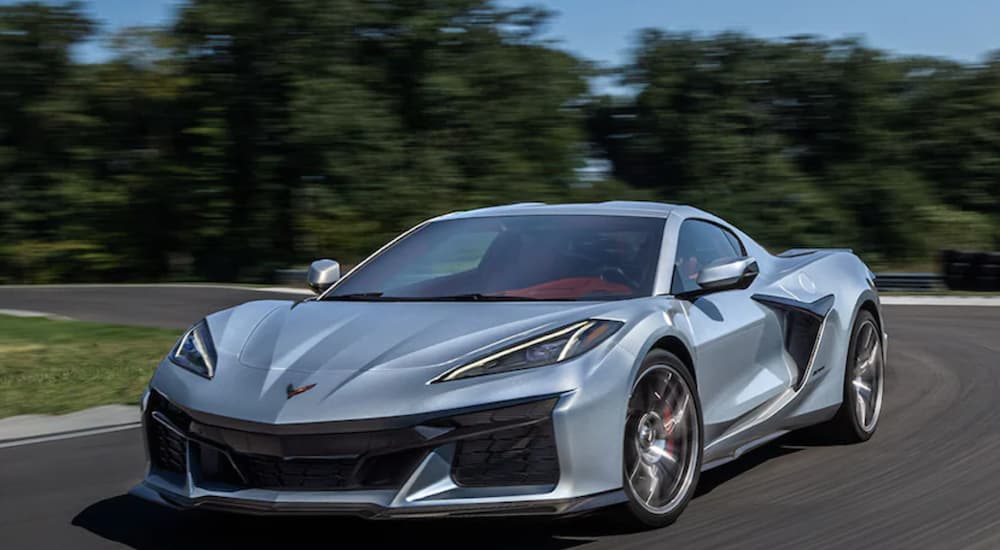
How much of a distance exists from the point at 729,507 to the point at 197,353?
2.22m

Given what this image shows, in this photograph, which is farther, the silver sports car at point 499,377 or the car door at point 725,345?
the car door at point 725,345

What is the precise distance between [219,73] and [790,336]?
29415 mm

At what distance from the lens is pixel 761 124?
41188 mm

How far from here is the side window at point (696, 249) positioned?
18.6 feet

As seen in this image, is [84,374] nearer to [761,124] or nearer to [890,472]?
[890,472]

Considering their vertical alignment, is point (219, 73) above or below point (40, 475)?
below

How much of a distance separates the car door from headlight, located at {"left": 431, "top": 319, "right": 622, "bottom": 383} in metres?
0.73

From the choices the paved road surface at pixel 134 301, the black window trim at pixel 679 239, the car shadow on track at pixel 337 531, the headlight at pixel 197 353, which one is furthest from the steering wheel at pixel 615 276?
the paved road surface at pixel 134 301

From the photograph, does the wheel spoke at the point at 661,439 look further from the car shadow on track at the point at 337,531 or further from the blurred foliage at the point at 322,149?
the blurred foliage at the point at 322,149

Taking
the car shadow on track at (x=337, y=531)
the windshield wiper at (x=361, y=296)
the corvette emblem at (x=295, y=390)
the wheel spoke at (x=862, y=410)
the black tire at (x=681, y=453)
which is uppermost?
the corvette emblem at (x=295, y=390)

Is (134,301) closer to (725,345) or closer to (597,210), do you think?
(597,210)

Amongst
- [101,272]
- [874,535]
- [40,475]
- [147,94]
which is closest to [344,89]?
[147,94]

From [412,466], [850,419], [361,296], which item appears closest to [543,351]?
[412,466]

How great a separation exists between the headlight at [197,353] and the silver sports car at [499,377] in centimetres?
1
